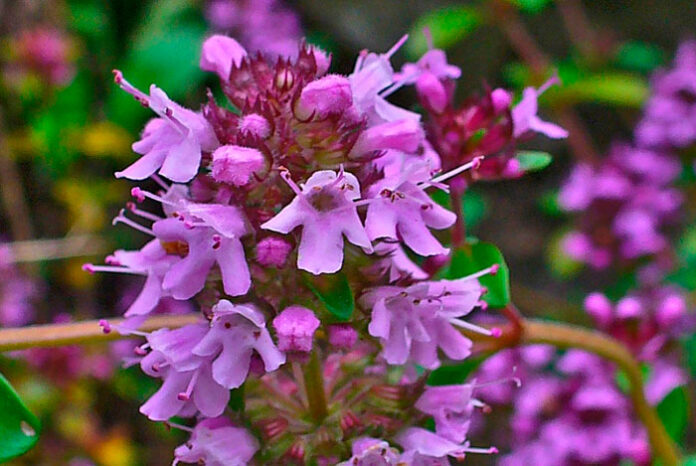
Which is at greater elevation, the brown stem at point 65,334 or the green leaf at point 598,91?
the brown stem at point 65,334

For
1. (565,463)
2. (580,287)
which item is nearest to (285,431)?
(565,463)

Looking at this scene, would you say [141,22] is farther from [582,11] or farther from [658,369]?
[658,369]

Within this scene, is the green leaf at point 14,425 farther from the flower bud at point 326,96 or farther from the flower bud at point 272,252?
the flower bud at point 326,96

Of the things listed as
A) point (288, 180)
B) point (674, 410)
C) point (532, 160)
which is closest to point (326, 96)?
point (288, 180)

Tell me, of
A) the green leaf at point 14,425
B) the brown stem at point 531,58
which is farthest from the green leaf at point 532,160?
the brown stem at point 531,58

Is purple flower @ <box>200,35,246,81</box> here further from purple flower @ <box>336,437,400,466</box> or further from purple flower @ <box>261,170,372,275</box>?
purple flower @ <box>336,437,400,466</box>

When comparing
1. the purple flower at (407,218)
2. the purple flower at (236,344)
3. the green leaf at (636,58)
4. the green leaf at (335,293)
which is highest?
the purple flower at (407,218)

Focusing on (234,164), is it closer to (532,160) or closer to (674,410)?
(532,160)
